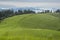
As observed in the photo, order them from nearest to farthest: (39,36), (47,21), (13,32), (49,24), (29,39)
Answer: (29,39) < (39,36) < (13,32) < (49,24) < (47,21)

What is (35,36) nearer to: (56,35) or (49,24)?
(56,35)

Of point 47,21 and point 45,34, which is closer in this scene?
point 45,34

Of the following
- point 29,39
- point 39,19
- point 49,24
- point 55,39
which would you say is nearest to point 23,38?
point 29,39

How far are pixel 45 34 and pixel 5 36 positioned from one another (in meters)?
5.24

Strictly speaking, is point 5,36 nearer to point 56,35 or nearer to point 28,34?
point 28,34

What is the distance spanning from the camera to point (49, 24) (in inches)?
1249

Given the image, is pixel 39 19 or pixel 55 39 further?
pixel 39 19

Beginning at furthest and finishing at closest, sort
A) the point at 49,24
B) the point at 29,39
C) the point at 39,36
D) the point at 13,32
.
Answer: the point at 49,24, the point at 13,32, the point at 39,36, the point at 29,39

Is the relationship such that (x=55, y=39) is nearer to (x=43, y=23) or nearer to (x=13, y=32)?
(x=13, y=32)

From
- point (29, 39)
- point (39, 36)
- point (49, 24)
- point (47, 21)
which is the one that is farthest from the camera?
point (47, 21)

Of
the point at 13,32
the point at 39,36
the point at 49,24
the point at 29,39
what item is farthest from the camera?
the point at 49,24

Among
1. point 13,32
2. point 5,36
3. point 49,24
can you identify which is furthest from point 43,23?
point 5,36

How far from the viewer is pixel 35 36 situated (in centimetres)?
2197

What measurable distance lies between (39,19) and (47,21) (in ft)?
8.27
